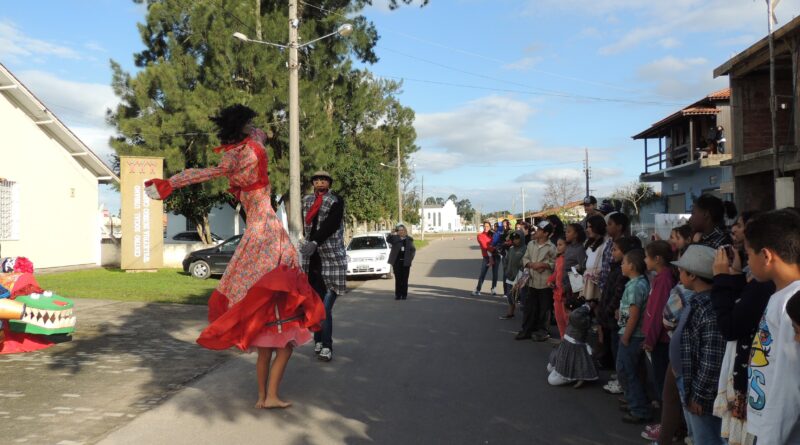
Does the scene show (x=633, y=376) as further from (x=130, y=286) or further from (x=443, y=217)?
(x=443, y=217)

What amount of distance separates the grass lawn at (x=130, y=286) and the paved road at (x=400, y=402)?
649 cm

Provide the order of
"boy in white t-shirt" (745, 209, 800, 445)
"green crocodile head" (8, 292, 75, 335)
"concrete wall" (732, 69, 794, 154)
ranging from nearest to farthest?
"boy in white t-shirt" (745, 209, 800, 445), "green crocodile head" (8, 292, 75, 335), "concrete wall" (732, 69, 794, 154)

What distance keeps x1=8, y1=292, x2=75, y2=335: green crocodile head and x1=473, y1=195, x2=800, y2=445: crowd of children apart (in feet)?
18.0

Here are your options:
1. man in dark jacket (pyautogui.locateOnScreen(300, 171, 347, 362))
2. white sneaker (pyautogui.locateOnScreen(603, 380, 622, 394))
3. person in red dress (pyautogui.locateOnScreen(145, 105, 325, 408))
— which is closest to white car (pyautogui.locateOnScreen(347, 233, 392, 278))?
man in dark jacket (pyautogui.locateOnScreen(300, 171, 347, 362))

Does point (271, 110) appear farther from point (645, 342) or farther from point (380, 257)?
point (645, 342)

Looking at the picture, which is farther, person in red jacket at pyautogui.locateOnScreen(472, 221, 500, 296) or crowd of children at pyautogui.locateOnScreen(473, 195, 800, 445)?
person in red jacket at pyautogui.locateOnScreen(472, 221, 500, 296)

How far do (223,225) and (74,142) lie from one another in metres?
18.9

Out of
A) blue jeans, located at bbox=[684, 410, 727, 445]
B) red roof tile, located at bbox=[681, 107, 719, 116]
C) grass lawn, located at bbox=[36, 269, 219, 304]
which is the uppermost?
red roof tile, located at bbox=[681, 107, 719, 116]

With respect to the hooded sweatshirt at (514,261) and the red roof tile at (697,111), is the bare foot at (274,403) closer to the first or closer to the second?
the hooded sweatshirt at (514,261)

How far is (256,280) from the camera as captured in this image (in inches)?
204

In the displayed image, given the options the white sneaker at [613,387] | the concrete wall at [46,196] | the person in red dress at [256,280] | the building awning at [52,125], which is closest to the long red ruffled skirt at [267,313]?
the person in red dress at [256,280]

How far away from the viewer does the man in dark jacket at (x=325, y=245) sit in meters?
6.56

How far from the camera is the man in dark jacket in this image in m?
6.56

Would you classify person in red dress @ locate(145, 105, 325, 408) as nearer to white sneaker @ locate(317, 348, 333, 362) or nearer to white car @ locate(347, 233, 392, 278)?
white sneaker @ locate(317, 348, 333, 362)
